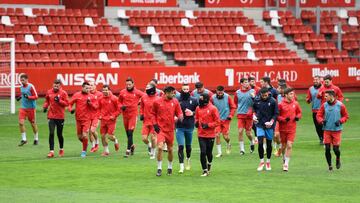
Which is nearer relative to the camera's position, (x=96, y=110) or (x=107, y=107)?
(x=96, y=110)

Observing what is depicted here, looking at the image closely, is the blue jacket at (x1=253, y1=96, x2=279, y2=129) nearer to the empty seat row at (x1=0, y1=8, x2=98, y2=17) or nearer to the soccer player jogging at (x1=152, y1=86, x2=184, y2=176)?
the soccer player jogging at (x1=152, y1=86, x2=184, y2=176)

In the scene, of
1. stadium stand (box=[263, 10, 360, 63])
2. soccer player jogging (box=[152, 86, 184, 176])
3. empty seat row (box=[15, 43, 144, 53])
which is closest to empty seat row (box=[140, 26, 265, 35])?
stadium stand (box=[263, 10, 360, 63])

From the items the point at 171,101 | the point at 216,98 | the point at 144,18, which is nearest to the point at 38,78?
the point at 144,18

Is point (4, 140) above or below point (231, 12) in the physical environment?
below

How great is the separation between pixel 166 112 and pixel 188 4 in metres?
32.0

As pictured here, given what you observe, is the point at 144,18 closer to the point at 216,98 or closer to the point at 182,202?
the point at 216,98

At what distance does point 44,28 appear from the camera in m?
49.2

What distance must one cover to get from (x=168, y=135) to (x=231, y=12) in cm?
3199

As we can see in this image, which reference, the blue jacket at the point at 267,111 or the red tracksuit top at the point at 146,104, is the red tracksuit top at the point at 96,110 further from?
the blue jacket at the point at 267,111

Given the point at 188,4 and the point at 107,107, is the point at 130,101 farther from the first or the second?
the point at 188,4

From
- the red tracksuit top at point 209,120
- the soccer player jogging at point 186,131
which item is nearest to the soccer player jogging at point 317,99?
the soccer player jogging at point 186,131

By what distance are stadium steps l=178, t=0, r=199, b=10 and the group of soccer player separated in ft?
78.6

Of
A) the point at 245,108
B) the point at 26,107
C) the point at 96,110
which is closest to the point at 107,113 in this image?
the point at 96,110

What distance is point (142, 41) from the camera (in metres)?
52.6
